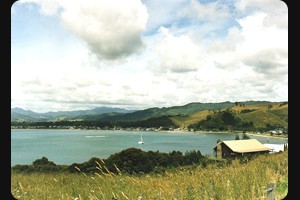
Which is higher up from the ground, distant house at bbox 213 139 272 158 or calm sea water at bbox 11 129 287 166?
distant house at bbox 213 139 272 158

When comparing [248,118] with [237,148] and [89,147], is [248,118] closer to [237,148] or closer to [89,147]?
[89,147]

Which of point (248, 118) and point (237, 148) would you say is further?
point (248, 118)

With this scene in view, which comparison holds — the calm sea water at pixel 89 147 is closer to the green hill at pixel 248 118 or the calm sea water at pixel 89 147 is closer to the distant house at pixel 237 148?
the distant house at pixel 237 148

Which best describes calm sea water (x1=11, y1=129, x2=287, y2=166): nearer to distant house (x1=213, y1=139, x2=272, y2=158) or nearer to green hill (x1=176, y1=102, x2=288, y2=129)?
distant house (x1=213, y1=139, x2=272, y2=158)

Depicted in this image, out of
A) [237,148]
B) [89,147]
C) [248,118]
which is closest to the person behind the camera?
[237,148]

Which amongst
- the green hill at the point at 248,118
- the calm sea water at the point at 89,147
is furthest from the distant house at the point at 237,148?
the green hill at the point at 248,118

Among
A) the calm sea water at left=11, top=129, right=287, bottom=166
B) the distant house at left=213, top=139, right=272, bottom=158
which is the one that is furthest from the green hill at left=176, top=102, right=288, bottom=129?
the distant house at left=213, top=139, right=272, bottom=158

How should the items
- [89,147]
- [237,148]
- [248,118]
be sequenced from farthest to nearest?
1. [248,118]
2. [89,147]
3. [237,148]

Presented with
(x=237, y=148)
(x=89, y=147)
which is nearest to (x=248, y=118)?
(x=89, y=147)

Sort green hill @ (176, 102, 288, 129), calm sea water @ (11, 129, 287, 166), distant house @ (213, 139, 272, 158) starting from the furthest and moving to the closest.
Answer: green hill @ (176, 102, 288, 129) < calm sea water @ (11, 129, 287, 166) < distant house @ (213, 139, 272, 158)

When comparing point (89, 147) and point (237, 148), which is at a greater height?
point (237, 148)
